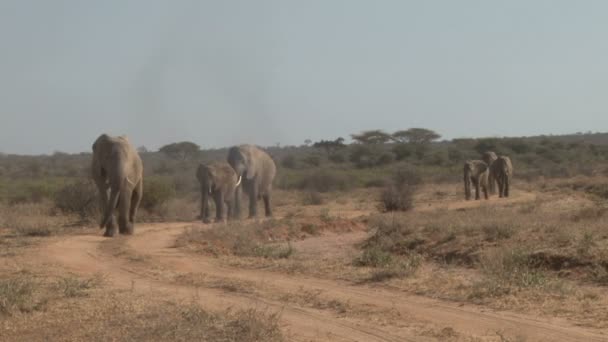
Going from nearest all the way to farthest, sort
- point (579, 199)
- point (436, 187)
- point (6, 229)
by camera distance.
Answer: point (6, 229) < point (579, 199) < point (436, 187)

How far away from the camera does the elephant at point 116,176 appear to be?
15273 millimetres

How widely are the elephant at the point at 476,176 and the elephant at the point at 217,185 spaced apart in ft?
36.4

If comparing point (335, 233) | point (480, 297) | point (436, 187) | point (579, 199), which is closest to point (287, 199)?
point (436, 187)

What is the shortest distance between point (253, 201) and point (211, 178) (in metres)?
2.80

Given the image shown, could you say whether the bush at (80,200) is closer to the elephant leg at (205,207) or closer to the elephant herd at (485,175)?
the elephant leg at (205,207)

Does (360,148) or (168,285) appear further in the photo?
(360,148)

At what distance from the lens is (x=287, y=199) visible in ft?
103

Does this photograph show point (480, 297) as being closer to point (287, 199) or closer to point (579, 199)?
point (579, 199)

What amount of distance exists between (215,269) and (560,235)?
5680mm

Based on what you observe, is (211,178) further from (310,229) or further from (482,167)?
(482,167)

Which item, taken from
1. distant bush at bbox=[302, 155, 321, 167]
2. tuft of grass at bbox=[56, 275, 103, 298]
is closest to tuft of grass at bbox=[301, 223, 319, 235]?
tuft of grass at bbox=[56, 275, 103, 298]

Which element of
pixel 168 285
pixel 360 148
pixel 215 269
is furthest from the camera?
pixel 360 148

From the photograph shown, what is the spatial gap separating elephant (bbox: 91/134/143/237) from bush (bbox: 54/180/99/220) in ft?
11.8

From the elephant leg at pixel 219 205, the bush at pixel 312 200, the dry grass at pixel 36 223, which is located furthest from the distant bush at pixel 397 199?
the dry grass at pixel 36 223
